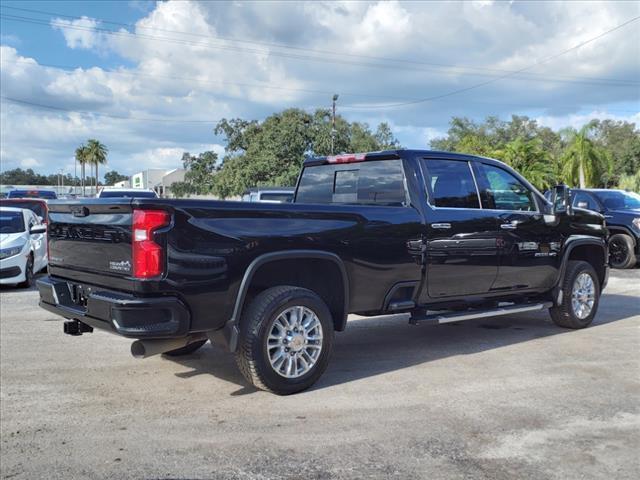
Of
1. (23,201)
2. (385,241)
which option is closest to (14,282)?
(23,201)

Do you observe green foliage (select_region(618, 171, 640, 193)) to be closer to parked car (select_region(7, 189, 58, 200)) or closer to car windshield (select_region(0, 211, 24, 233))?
parked car (select_region(7, 189, 58, 200))

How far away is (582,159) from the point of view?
1323 inches

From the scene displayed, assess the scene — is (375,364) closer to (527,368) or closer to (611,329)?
(527,368)

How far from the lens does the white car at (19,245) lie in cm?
1145

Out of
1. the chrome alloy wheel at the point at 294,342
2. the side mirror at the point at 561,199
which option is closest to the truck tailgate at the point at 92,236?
A: the chrome alloy wheel at the point at 294,342

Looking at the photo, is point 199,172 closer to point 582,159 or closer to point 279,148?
point 279,148

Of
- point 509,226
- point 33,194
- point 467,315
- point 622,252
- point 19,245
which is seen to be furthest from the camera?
point 33,194

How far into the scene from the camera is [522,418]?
15.1 feet

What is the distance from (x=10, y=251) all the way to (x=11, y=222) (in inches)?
36.0

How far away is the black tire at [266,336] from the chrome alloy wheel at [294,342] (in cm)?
3

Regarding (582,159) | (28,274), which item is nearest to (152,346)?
(28,274)

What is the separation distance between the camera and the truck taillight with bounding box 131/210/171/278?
441 centimetres

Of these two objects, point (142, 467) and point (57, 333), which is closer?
point (142, 467)

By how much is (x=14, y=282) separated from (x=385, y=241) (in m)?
8.61
